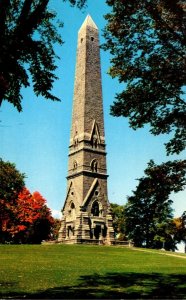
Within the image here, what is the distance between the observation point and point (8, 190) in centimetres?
5553

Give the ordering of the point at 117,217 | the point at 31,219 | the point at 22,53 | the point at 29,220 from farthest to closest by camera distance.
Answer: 1. the point at 117,217
2. the point at 31,219
3. the point at 29,220
4. the point at 22,53

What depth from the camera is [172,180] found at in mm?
12938

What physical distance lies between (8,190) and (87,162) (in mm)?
12881

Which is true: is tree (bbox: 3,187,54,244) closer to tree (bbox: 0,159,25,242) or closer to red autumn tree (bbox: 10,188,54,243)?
red autumn tree (bbox: 10,188,54,243)

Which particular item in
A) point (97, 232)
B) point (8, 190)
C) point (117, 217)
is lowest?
point (97, 232)

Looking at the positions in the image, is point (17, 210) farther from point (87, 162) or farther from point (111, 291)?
point (111, 291)

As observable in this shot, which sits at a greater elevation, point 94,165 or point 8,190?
point 94,165

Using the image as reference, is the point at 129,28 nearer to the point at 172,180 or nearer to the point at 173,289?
the point at 172,180

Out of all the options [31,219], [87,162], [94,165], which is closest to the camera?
[87,162]

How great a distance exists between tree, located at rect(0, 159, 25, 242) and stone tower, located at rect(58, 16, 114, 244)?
7.78m

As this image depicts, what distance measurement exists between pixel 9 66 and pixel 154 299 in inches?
297

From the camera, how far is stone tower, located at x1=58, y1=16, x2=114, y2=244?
5050 centimetres

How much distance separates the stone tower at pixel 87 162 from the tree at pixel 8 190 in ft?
25.5

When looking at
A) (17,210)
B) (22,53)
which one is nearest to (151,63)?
(22,53)
